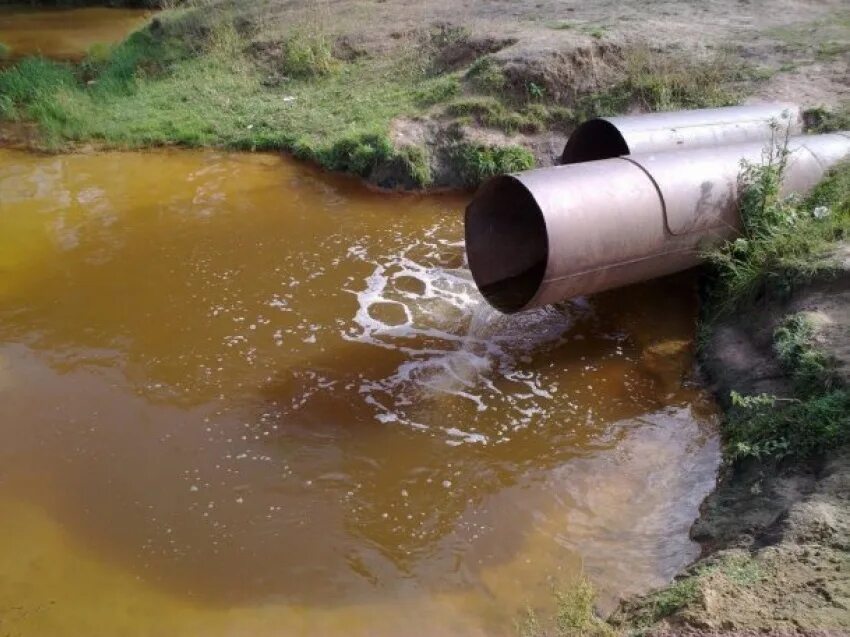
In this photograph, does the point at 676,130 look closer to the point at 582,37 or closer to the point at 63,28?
the point at 582,37

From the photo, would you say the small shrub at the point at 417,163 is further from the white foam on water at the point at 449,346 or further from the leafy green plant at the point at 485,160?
the white foam on water at the point at 449,346

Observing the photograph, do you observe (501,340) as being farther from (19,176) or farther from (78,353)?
(19,176)

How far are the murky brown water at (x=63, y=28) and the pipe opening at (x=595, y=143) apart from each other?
10781 mm

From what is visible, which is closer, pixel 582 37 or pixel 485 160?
pixel 485 160

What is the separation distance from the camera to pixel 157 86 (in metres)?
11.3

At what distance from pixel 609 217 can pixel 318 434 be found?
250cm

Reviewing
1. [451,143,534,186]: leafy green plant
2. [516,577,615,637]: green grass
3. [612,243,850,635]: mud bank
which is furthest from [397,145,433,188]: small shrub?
[516,577,615,637]: green grass

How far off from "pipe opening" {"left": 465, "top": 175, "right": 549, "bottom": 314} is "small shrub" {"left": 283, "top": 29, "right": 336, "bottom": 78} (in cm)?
565

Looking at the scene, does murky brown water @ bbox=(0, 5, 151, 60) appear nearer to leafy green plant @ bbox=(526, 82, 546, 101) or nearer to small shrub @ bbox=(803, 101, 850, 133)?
leafy green plant @ bbox=(526, 82, 546, 101)

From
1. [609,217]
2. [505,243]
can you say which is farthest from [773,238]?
[505,243]

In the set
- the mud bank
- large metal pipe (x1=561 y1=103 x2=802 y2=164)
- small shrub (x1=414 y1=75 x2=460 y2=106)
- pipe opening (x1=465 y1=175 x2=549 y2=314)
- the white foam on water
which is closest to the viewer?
the mud bank

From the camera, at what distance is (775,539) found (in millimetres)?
3566

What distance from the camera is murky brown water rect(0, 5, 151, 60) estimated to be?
1475 centimetres

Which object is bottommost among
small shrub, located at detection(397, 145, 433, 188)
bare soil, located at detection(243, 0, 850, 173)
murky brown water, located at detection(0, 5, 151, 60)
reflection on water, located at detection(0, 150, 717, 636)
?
reflection on water, located at detection(0, 150, 717, 636)
